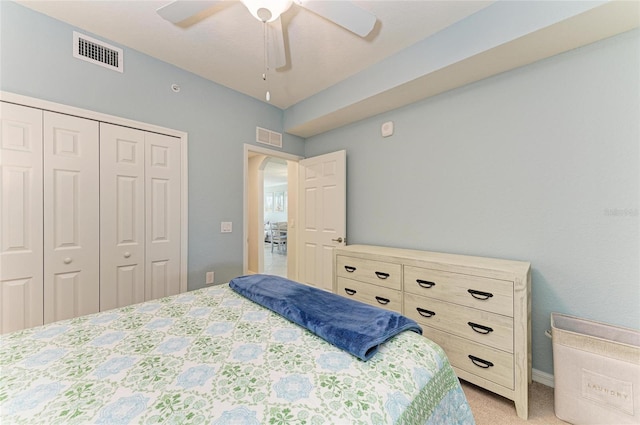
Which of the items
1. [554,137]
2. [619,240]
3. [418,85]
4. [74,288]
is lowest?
[74,288]

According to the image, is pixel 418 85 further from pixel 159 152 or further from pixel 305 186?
pixel 159 152

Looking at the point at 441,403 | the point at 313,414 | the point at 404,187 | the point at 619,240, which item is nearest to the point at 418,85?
the point at 404,187

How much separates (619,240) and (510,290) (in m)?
0.76

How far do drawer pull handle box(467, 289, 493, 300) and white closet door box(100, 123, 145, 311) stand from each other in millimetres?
2705

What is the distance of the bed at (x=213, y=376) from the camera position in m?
0.71

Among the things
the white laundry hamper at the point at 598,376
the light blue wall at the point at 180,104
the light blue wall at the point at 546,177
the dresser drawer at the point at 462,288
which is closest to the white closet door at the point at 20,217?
the light blue wall at the point at 180,104

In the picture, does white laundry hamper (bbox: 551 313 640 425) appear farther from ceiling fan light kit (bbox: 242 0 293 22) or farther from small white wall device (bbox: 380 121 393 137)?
ceiling fan light kit (bbox: 242 0 293 22)

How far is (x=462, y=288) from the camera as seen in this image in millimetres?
1759

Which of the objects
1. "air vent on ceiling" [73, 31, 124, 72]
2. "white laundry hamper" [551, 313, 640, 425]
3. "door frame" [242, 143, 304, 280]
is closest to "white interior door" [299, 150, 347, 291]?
"door frame" [242, 143, 304, 280]

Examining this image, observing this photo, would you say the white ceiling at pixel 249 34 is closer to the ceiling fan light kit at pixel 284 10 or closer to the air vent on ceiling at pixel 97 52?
the air vent on ceiling at pixel 97 52

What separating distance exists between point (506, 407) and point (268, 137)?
3323 millimetres

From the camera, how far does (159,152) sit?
7.93ft

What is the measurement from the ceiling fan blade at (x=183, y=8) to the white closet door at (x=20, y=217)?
4.21 feet

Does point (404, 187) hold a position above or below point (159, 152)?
below
